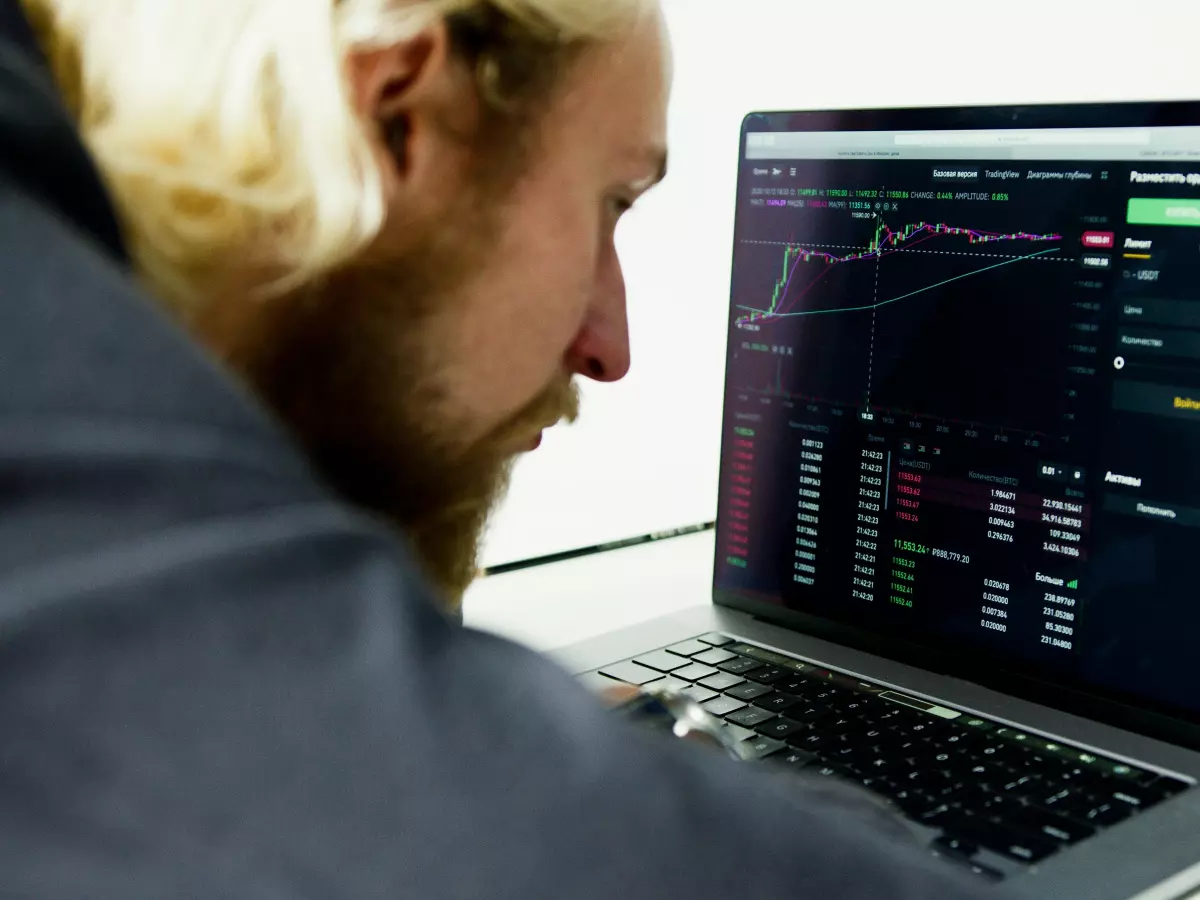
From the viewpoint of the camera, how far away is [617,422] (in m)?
1.36

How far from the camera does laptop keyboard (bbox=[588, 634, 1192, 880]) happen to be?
24.5 inches

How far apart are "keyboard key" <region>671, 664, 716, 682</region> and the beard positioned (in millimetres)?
280

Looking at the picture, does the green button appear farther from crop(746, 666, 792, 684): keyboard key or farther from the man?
the man

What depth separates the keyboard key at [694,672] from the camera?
0.86m

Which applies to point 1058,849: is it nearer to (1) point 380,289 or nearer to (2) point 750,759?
(2) point 750,759

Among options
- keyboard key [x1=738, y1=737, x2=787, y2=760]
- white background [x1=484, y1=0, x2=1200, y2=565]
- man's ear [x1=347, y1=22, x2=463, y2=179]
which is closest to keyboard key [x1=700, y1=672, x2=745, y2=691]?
keyboard key [x1=738, y1=737, x2=787, y2=760]

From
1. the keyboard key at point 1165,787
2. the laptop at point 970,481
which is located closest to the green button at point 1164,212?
the laptop at point 970,481

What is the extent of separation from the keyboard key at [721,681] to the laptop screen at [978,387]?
0.14m

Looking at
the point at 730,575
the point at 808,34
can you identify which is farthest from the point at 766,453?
the point at 808,34

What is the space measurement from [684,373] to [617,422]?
13 cm

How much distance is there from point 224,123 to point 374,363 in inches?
5.9

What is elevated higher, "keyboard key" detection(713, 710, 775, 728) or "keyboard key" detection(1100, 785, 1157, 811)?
"keyboard key" detection(1100, 785, 1157, 811)

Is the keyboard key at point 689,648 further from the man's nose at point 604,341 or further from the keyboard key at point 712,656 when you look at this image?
the man's nose at point 604,341

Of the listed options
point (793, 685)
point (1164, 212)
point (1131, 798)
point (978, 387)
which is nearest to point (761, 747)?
point (793, 685)
